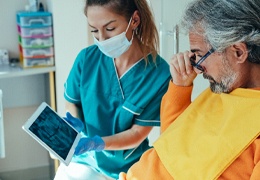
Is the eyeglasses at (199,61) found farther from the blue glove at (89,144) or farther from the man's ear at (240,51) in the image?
the blue glove at (89,144)

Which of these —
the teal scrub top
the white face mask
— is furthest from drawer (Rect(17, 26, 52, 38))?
the white face mask

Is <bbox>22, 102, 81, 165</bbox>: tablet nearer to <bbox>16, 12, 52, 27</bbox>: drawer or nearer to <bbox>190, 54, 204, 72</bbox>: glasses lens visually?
<bbox>190, 54, 204, 72</bbox>: glasses lens

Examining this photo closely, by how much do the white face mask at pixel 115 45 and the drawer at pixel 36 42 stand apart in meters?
0.97

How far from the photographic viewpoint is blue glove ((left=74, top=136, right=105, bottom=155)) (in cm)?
152

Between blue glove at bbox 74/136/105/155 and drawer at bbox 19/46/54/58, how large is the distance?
3.58 ft

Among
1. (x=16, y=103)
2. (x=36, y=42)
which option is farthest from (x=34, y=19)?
(x=16, y=103)

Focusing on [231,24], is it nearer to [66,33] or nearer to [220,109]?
[220,109]

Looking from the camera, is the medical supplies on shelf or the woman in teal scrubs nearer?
the woman in teal scrubs

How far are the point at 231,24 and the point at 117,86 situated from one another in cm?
63

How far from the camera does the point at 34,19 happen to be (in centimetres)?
249

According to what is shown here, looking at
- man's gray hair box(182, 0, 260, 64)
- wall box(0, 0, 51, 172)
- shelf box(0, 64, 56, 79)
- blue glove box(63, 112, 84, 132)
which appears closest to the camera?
man's gray hair box(182, 0, 260, 64)

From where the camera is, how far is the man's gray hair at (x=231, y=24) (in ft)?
3.59

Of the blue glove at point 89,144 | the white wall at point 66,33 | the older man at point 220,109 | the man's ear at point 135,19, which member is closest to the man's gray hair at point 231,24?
the older man at point 220,109

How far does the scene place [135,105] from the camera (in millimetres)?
1590
